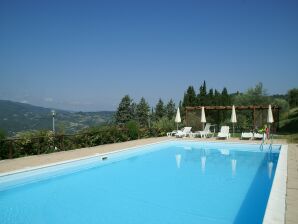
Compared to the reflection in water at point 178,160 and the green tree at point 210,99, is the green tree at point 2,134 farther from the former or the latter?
the green tree at point 210,99

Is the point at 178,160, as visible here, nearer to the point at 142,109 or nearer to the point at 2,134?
the point at 2,134

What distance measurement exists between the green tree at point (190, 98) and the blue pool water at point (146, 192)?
18.1m

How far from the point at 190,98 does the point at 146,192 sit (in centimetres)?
2373

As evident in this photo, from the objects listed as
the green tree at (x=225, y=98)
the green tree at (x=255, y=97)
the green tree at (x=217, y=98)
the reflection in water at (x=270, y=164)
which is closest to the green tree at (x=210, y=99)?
the green tree at (x=217, y=98)

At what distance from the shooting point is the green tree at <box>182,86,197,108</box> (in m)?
30.1

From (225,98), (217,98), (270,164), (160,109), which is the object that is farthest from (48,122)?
(225,98)

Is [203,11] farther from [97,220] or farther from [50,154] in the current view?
[97,220]

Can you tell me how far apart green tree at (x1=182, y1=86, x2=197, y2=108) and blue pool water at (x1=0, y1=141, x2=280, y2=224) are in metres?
18.1

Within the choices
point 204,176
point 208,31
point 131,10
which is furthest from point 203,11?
point 204,176

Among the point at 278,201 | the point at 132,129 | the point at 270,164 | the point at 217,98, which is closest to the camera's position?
the point at 278,201

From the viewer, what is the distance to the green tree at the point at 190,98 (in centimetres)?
3011

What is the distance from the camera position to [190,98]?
100 feet

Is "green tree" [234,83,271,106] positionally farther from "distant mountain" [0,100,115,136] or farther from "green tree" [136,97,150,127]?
"distant mountain" [0,100,115,136]

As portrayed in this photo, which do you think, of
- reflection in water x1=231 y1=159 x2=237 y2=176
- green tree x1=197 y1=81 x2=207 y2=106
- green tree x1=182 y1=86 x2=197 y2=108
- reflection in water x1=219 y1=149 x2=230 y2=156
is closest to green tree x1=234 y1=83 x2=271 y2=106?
green tree x1=197 y1=81 x2=207 y2=106
